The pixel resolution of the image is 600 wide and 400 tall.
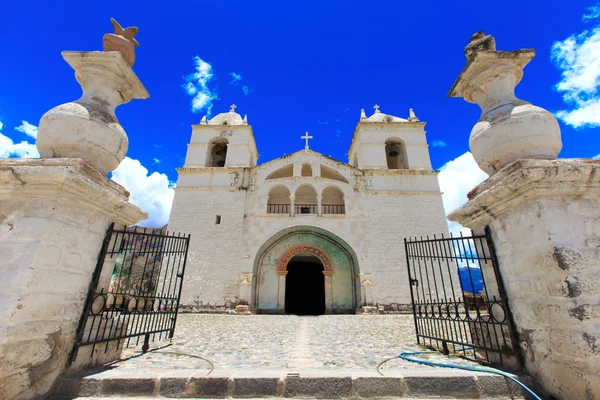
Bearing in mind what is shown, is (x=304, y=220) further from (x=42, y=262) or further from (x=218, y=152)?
(x=42, y=262)

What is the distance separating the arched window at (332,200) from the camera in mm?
15273

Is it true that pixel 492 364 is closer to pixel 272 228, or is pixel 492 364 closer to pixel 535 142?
pixel 535 142

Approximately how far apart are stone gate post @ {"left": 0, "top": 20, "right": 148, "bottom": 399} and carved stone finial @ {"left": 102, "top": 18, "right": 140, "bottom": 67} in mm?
814

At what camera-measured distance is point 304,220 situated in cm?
1420

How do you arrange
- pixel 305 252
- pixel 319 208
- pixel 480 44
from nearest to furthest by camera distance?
pixel 480 44
pixel 305 252
pixel 319 208

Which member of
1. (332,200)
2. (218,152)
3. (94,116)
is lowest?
(94,116)

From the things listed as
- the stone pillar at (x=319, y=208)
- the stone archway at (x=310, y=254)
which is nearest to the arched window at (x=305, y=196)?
the stone pillar at (x=319, y=208)

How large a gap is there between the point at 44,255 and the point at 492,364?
4.28 meters

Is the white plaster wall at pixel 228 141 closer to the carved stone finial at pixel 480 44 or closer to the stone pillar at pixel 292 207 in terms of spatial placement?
the stone pillar at pixel 292 207

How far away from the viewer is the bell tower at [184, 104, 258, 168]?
52.9 feet

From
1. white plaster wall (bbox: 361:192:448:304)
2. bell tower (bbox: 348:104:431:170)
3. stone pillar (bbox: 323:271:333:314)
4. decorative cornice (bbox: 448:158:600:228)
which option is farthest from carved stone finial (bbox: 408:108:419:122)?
decorative cornice (bbox: 448:158:600:228)

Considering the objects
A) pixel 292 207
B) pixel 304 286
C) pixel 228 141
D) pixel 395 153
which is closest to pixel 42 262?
pixel 292 207

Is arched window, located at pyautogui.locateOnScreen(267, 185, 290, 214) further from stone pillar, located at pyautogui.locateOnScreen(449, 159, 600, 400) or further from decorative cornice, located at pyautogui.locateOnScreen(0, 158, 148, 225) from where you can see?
stone pillar, located at pyautogui.locateOnScreen(449, 159, 600, 400)

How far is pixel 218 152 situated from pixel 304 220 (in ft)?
25.0
